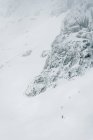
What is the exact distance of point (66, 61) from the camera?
28.0m

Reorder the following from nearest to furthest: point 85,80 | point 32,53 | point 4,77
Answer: point 85,80 < point 4,77 < point 32,53

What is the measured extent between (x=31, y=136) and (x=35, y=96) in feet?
25.0

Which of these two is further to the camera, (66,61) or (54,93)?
(66,61)

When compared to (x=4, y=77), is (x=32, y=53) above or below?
above

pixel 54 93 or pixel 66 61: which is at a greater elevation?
pixel 66 61

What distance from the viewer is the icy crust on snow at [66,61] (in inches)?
1027

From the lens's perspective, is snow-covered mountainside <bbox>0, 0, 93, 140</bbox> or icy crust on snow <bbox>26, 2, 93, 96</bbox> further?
icy crust on snow <bbox>26, 2, 93, 96</bbox>

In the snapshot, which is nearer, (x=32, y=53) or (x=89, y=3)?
(x=32, y=53)

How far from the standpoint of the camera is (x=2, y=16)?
372ft

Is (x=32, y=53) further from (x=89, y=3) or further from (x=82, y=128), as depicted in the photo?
(x=82, y=128)

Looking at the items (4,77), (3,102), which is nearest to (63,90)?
(3,102)

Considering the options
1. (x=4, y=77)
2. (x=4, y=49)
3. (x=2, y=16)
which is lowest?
(x=4, y=77)

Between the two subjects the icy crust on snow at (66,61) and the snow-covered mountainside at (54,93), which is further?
the icy crust on snow at (66,61)

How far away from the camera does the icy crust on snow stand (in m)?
26.1
